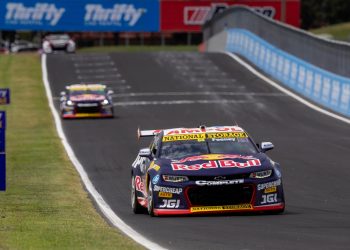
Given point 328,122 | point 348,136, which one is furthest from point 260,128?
point 348,136

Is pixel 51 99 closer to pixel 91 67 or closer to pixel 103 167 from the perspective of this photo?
pixel 91 67

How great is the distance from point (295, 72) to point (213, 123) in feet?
34.1

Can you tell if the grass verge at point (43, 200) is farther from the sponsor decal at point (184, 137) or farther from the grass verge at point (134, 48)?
the grass verge at point (134, 48)

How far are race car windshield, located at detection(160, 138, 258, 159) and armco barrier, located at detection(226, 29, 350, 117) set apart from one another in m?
20.0

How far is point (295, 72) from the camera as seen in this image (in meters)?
44.7

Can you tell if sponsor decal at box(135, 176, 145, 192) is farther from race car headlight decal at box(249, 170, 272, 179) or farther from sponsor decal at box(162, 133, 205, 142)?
race car headlight decal at box(249, 170, 272, 179)

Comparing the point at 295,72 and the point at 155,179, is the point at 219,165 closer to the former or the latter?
the point at 155,179

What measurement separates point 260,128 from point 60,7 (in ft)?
140

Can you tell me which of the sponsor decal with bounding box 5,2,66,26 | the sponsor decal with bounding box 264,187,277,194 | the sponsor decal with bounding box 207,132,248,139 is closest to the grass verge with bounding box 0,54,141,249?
the sponsor decal with bounding box 207,132,248,139

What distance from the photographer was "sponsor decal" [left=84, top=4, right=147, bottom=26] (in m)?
75.1

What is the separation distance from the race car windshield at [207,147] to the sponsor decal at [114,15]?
197 feet

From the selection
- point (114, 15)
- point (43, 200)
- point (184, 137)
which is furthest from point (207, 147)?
point (114, 15)

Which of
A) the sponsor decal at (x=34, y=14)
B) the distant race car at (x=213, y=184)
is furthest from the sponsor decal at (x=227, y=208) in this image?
the sponsor decal at (x=34, y=14)

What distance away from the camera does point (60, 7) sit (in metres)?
73.9
